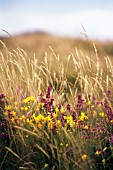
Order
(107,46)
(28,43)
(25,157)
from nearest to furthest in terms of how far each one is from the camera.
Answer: (25,157), (107,46), (28,43)

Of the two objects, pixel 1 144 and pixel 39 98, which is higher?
pixel 39 98

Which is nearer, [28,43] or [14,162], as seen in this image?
[14,162]

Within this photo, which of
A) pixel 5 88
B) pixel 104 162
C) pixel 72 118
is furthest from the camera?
pixel 5 88

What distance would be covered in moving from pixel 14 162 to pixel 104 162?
2.39 ft

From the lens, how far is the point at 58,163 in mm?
2924

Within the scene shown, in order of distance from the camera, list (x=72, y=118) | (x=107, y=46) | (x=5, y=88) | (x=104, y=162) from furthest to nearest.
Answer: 1. (x=107, y=46)
2. (x=5, y=88)
3. (x=72, y=118)
4. (x=104, y=162)

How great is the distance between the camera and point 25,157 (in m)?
2.99

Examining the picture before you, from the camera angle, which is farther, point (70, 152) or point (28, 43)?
point (28, 43)

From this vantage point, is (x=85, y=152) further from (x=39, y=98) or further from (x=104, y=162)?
(x=39, y=98)

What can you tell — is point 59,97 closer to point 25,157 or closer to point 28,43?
point 25,157

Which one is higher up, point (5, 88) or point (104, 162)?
point (5, 88)

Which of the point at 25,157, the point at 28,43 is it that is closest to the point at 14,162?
the point at 25,157

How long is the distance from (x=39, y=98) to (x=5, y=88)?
434mm

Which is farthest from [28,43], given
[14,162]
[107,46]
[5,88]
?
[14,162]
